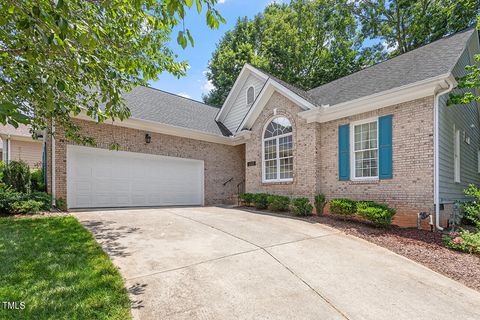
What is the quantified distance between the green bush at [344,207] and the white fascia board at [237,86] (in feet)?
25.1

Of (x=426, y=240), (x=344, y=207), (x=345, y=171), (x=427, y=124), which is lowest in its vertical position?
(x=426, y=240)

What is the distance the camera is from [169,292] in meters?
3.39

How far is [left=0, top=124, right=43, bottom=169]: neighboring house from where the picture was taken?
1756 centimetres

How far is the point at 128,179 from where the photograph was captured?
1103 centimetres

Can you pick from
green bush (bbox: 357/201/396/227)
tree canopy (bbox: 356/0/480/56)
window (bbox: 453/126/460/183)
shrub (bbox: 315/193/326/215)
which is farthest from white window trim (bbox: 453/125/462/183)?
tree canopy (bbox: 356/0/480/56)

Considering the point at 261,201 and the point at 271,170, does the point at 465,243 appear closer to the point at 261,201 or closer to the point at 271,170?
the point at 261,201

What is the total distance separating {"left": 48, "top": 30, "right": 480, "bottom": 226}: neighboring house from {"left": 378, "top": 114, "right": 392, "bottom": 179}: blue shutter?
0.03 m

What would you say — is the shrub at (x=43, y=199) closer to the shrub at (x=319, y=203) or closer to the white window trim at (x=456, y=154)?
the shrub at (x=319, y=203)

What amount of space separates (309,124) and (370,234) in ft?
15.6

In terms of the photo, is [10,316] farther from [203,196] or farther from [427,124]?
[203,196]

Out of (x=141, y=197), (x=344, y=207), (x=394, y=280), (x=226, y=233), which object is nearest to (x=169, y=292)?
(x=226, y=233)

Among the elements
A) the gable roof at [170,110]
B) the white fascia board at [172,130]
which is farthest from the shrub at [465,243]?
the gable roof at [170,110]

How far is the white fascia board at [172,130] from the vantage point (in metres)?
10.4

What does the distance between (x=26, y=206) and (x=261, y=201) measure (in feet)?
25.9
